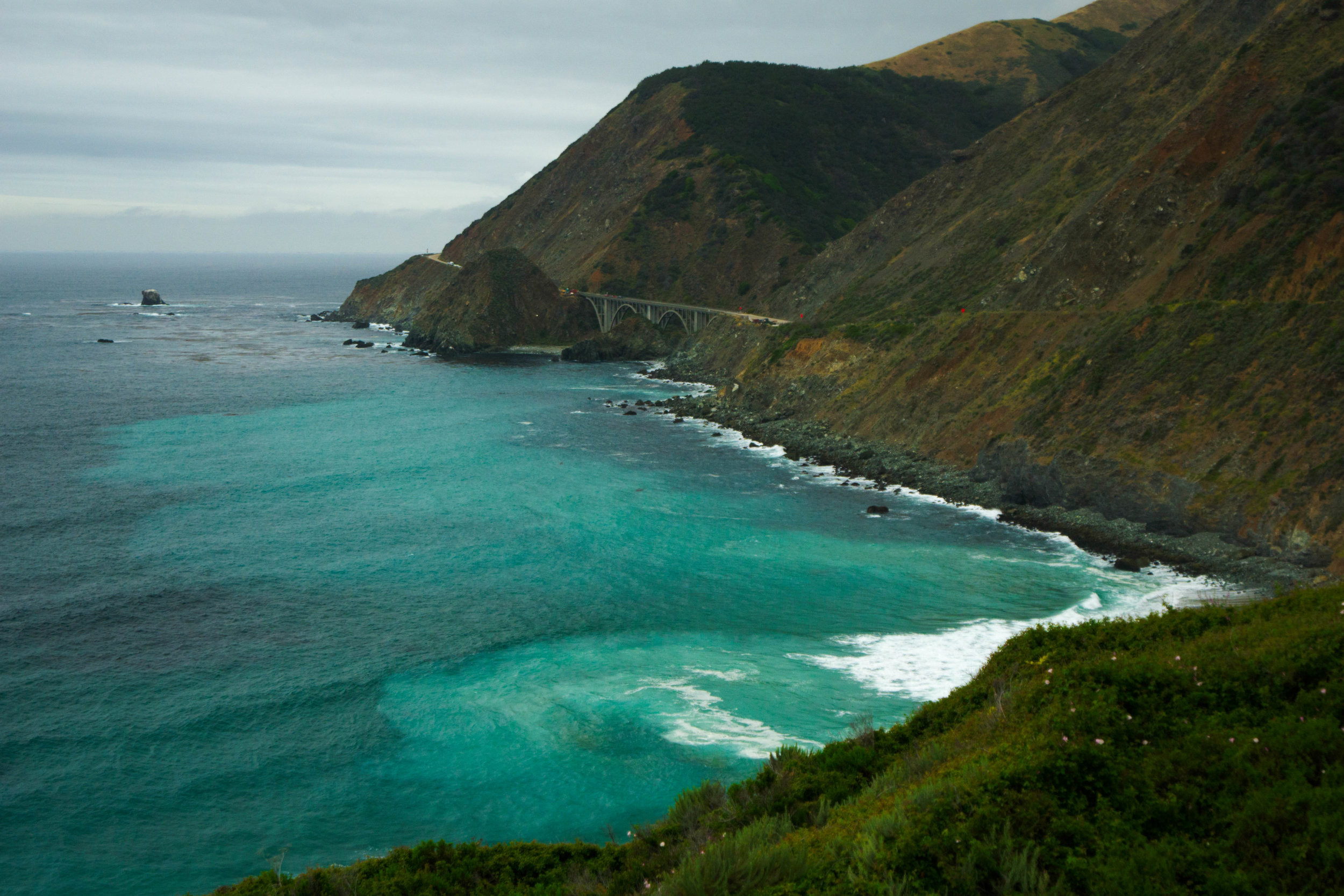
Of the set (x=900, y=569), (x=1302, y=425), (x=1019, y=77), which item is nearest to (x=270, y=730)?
(x=900, y=569)

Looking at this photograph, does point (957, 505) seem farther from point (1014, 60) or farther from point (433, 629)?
point (1014, 60)

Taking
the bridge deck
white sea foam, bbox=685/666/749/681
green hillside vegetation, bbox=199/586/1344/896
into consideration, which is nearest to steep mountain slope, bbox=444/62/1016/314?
the bridge deck

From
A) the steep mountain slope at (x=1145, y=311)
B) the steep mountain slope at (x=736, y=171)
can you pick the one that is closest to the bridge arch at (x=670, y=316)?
the steep mountain slope at (x=736, y=171)

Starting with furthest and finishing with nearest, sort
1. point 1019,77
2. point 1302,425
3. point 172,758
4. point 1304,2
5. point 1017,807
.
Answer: point 1019,77
point 1304,2
point 1302,425
point 172,758
point 1017,807

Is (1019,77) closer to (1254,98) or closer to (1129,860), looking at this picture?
(1254,98)

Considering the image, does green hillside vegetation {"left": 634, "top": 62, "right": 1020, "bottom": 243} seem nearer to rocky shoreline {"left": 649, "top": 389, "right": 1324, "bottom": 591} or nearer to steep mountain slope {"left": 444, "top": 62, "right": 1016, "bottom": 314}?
steep mountain slope {"left": 444, "top": 62, "right": 1016, "bottom": 314}

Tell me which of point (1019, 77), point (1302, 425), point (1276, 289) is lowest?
point (1302, 425)

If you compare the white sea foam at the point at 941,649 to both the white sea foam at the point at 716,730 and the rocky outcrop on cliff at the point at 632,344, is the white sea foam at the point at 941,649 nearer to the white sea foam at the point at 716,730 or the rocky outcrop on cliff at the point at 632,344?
the white sea foam at the point at 716,730
